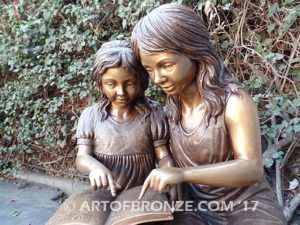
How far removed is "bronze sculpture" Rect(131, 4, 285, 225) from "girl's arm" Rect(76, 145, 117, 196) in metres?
0.13

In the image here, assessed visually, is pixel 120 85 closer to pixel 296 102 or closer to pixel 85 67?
pixel 296 102

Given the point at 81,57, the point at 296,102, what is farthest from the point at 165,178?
the point at 81,57

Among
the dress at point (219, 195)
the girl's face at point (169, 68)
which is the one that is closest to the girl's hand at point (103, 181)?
the dress at point (219, 195)

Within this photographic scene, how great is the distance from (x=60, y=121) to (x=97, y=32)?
927mm

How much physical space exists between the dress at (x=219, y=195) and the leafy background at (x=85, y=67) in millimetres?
1164

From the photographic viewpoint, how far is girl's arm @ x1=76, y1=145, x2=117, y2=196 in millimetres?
1140

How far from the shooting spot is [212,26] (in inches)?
98.5

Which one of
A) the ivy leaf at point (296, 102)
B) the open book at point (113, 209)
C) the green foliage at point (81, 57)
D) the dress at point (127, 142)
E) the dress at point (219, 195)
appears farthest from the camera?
the green foliage at point (81, 57)

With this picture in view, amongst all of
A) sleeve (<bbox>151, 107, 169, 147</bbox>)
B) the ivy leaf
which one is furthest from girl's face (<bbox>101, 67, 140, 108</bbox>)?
the ivy leaf

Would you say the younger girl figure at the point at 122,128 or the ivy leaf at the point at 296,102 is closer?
the younger girl figure at the point at 122,128

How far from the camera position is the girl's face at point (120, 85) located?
3.88 ft

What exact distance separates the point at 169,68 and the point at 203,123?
22cm

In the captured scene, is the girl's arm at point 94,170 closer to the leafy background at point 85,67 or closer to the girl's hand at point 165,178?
the girl's hand at point 165,178

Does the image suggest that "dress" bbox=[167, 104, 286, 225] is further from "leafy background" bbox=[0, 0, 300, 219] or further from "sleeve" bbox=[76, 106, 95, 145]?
"leafy background" bbox=[0, 0, 300, 219]
